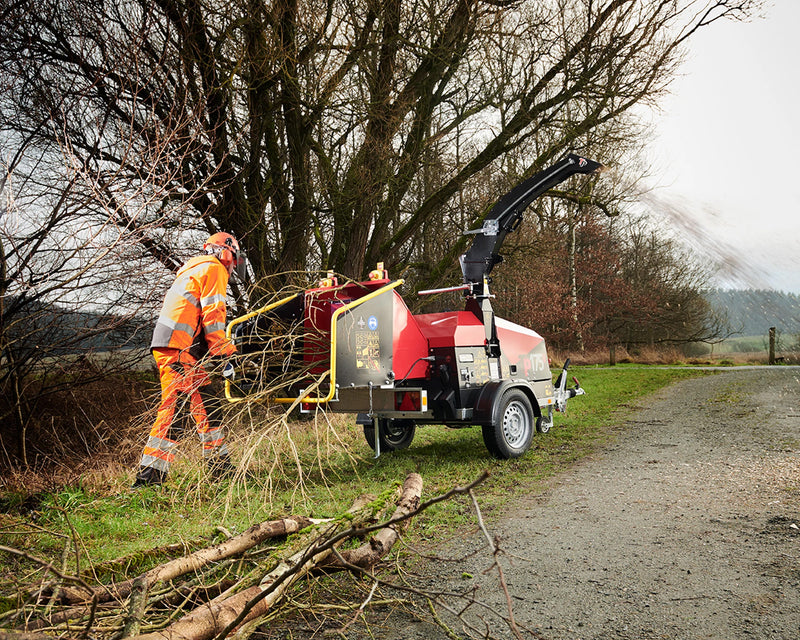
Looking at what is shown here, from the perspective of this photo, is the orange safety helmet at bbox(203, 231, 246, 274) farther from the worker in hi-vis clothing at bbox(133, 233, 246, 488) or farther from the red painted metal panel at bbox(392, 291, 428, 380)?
the red painted metal panel at bbox(392, 291, 428, 380)

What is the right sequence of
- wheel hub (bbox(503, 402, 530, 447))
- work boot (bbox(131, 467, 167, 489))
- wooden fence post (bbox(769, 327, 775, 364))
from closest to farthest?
work boot (bbox(131, 467, 167, 489)), wheel hub (bbox(503, 402, 530, 447)), wooden fence post (bbox(769, 327, 775, 364))

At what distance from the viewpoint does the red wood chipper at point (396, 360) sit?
241 inches

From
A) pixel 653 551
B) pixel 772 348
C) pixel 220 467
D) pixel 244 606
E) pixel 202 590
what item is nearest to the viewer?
pixel 244 606

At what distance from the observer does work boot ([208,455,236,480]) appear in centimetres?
523

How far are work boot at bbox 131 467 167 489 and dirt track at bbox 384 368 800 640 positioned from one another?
A: 3.09m

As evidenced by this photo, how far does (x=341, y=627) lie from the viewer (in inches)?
127

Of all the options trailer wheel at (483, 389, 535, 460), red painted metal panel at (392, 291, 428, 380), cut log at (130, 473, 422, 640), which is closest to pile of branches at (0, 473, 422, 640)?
cut log at (130, 473, 422, 640)

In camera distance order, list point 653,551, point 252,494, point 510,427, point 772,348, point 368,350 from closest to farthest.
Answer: point 653,551 < point 252,494 < point 368,350 < point 510,427 < point 772,348

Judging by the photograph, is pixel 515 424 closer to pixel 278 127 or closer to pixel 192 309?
pixel 192 309

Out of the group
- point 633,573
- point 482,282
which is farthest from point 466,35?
point 633,573

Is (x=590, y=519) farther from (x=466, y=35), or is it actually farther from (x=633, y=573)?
(x=466, y=35)

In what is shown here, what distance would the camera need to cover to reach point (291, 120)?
10.0m

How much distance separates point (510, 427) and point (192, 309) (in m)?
3.62

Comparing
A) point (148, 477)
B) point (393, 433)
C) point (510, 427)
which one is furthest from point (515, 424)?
point (148, 477)
